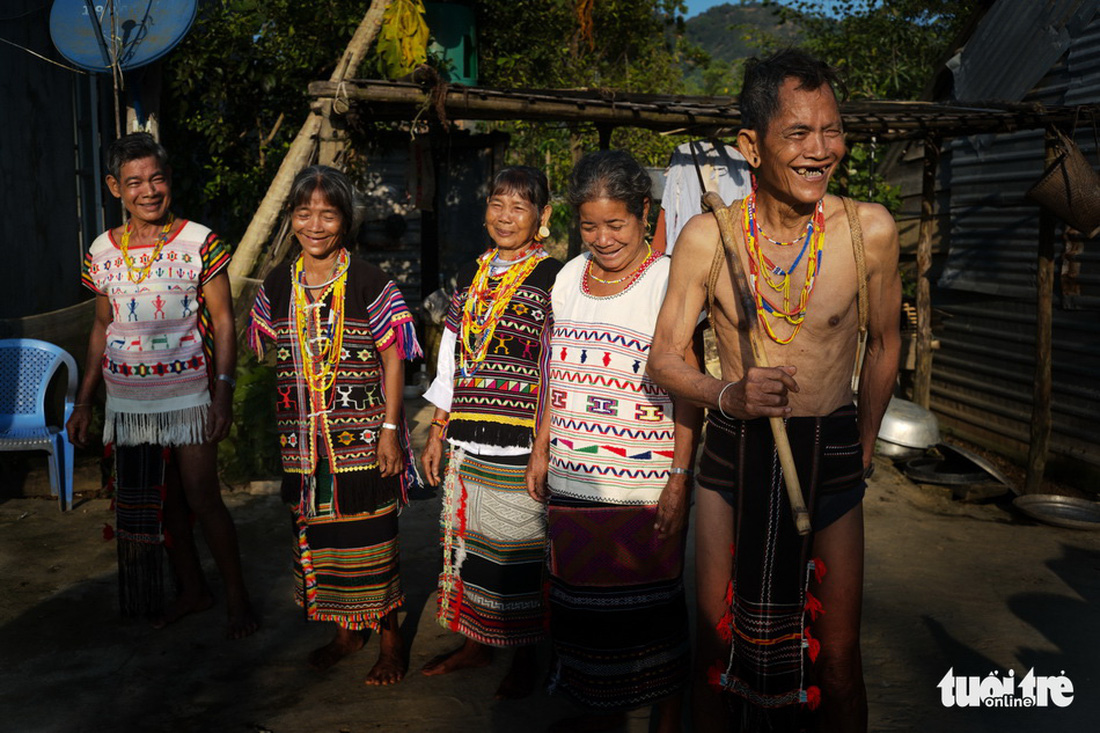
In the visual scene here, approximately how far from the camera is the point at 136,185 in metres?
3.92

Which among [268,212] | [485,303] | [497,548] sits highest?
[268,212]

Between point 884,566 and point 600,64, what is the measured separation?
19362mm

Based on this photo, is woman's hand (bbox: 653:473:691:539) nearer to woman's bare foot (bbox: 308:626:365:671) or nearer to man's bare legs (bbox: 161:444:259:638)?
woman's bare foot (bbox: 308:626:365:671)

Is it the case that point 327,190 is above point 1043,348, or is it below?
above

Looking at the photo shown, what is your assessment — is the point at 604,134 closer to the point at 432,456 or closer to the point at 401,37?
the point at 401,37

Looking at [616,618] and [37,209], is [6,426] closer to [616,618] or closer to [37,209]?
[37,209]

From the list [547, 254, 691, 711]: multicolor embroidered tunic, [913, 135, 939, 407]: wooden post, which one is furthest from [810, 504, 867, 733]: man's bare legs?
[913, 135, 939, 407]: wooden post

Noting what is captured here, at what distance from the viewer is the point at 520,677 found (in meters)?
3.66

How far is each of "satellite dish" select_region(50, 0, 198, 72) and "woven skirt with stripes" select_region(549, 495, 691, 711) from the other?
6.03 meters

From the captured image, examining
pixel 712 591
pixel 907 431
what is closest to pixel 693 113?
pixel 907 431

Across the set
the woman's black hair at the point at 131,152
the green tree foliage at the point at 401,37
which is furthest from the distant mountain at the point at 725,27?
the woman's black hair at the point at 131,152

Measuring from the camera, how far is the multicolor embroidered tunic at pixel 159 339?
13.1ft

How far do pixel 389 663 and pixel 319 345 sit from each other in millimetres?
1327

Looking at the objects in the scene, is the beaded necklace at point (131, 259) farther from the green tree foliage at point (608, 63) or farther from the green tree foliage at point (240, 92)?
the green tree foliage at point (608, 63)
